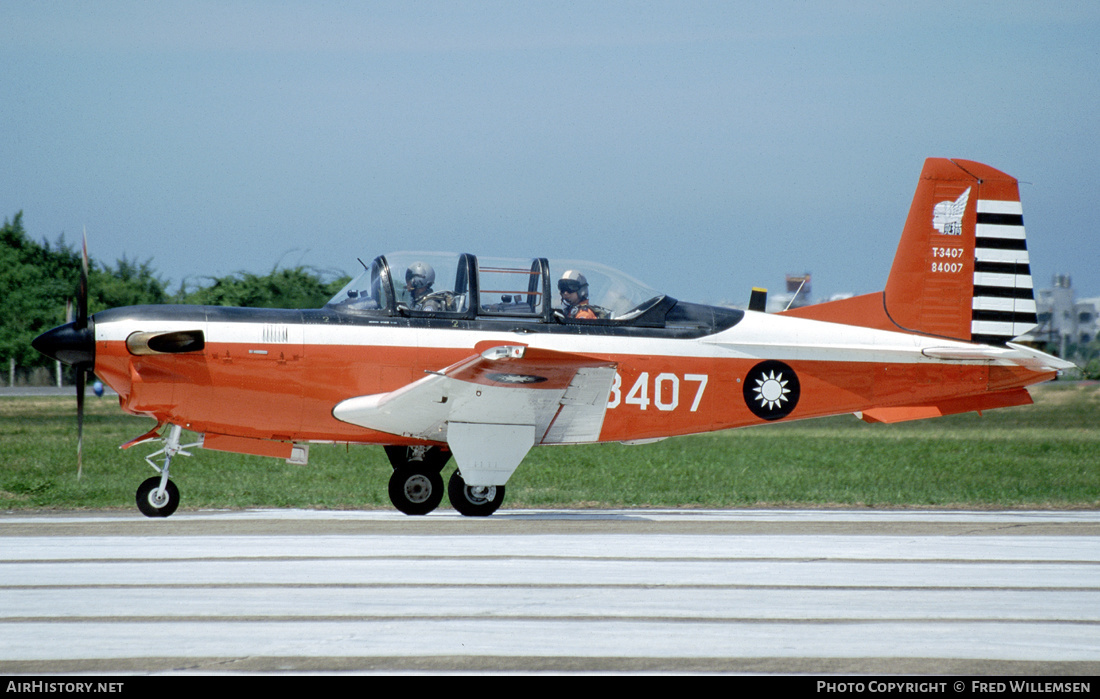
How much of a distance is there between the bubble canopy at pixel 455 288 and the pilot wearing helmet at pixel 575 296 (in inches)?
2.9

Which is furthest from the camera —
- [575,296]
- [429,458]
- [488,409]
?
[429,458]

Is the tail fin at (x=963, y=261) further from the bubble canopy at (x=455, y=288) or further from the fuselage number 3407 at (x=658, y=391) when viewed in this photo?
the bubble canopy at (x=455, y=288)

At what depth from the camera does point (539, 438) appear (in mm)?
10961

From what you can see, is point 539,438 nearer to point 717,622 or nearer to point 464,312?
point 464,312

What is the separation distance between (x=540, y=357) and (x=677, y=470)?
7855 mm

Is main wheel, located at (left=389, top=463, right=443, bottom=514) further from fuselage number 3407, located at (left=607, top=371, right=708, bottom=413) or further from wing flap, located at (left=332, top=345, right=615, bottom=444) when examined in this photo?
fuselage number 3407, located at (left=607, top=371, right=708, bottom=413)

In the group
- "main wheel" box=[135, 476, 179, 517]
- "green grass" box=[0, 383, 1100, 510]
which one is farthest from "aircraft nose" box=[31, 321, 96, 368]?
"green grass" box=[0, 383, 1100, 510]

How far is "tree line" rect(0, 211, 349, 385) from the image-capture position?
1030 inches

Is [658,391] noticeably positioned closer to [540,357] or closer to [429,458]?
[540,357]

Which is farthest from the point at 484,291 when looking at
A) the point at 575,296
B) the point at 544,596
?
the point at 544,596

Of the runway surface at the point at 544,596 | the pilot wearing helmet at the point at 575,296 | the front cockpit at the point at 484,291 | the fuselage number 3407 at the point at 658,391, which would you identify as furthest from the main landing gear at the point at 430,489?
the pilot wearing helmet at the point at 575,296

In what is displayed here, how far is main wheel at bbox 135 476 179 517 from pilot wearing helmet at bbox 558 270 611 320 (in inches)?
173

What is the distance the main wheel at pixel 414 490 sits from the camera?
11312mm

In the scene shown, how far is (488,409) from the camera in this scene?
10359 mm
